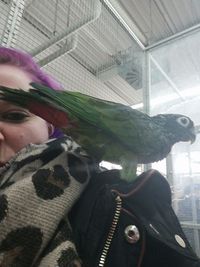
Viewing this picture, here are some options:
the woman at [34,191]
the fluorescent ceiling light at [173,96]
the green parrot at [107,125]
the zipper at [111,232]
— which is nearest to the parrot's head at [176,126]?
the green parrot at [107,125]

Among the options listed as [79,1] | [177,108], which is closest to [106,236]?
[177,108]

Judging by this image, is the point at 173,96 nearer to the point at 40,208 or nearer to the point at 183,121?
the point at 183,121

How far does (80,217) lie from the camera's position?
15.8 inches

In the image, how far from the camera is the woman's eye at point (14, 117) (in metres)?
0.56

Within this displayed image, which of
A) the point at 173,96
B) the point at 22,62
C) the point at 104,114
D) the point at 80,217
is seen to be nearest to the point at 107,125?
the point at 104,114

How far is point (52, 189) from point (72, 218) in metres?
0.06

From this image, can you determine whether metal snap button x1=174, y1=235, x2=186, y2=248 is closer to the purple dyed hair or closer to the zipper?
the zipper

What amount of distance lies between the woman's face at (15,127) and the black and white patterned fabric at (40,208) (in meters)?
0.08

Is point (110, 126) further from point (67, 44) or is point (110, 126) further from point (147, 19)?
point (147, 19)

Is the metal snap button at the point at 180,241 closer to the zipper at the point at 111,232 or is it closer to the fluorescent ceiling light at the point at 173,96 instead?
the zipper at the point at 111,232

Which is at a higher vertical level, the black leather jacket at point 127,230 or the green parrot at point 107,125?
the green parrot at point 107,125

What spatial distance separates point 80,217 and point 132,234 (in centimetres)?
8

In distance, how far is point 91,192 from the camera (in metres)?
0.43

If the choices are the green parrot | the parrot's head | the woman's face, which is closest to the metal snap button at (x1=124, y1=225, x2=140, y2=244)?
the green parrot
